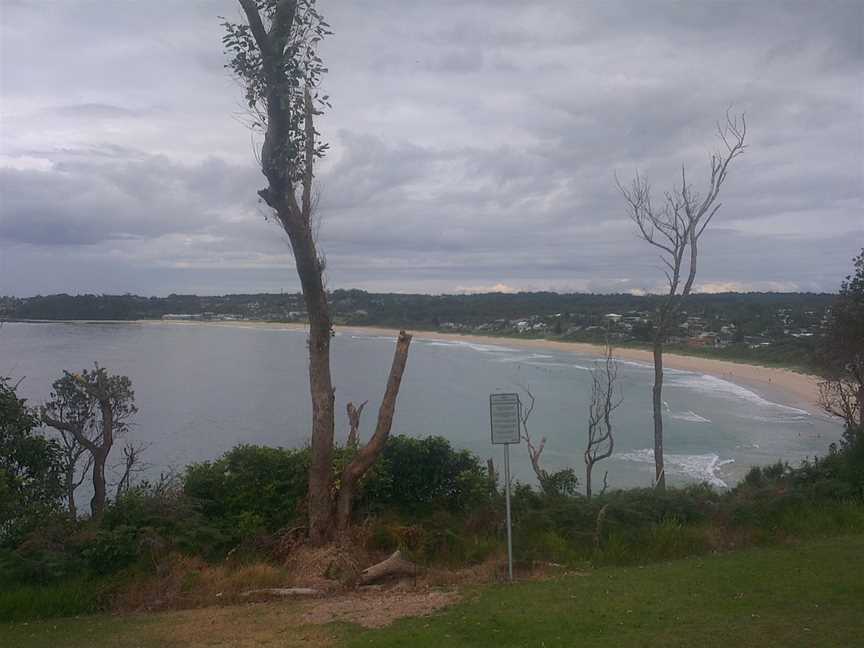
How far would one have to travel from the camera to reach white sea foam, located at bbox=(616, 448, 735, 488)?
21188 millimetres

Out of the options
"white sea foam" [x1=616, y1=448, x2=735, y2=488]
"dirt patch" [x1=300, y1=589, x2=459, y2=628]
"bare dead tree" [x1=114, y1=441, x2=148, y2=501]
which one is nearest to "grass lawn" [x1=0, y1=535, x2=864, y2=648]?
"dirt patch" [x1=300, y1=589, x2=459, y2=628]

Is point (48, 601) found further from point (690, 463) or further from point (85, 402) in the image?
point (690, 463)

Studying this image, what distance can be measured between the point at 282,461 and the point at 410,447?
1.66m

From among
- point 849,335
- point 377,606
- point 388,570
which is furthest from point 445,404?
point 377,606

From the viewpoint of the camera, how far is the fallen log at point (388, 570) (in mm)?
8570

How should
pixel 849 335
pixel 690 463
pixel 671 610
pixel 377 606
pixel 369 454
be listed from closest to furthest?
pixel 671 610 < pixel 377 606 < pixel 369 454 < pixel 849 335 < pixel 690 463

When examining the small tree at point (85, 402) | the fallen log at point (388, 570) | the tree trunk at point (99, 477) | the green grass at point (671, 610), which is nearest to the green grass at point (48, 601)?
the fallen log at point (388, 570)

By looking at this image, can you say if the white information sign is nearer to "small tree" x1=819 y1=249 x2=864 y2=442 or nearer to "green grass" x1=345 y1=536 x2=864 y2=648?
"green grass" x1=345 y1=536 x2=864 y2=648

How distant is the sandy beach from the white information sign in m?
17.2

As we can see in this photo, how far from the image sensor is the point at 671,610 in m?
6.90

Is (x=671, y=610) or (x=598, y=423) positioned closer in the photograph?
(x=671, y=610)

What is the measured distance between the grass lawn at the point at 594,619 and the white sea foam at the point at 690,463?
12799 millimetres

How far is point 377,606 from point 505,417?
7.34 ft

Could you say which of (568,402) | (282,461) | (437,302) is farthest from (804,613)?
(437,302)
